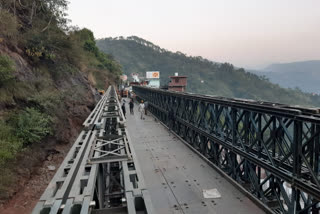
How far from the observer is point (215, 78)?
6531 inches

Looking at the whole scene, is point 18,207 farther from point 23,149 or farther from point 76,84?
point 76,84

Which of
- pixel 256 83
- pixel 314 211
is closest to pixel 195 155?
pixel 314 211

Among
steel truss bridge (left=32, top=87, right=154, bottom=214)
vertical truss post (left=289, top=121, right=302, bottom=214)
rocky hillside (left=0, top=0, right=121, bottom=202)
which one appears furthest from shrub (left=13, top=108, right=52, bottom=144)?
vertical truss post (left=289, top=121, right=302, bottom=214)

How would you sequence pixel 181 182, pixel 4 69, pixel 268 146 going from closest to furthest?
pixel 268 146, pixel 181 182, pixel 4 69

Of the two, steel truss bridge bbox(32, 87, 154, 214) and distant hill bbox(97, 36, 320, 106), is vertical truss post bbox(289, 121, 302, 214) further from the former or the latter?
distant hill bbox(97, 36, 320, 106)

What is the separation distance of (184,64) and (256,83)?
195 feet

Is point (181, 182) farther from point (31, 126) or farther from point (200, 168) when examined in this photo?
point (31, 126)

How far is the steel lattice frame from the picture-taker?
4621mm

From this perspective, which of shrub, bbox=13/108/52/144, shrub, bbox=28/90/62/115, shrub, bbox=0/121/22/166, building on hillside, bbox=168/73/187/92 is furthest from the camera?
building on hillside, bbox=168/73/187/92

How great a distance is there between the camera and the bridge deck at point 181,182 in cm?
627

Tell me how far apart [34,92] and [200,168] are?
1107 cm

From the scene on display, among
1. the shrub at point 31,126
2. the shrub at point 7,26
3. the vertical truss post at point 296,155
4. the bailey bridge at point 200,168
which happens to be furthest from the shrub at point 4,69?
the vertical truss post at point 296,155

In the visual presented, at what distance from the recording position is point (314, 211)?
195 inches

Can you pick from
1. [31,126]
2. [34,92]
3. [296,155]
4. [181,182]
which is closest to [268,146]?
[296,155]
